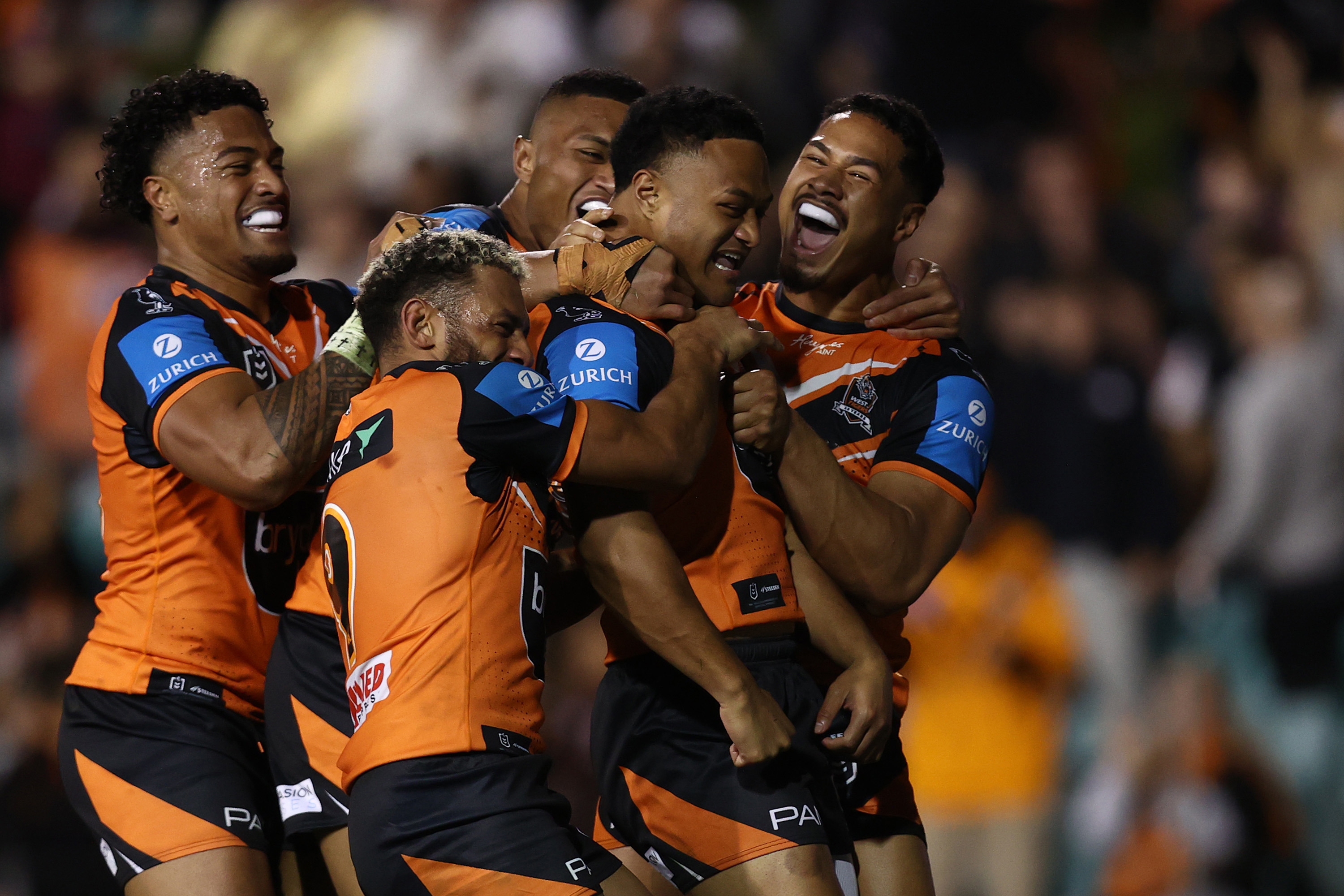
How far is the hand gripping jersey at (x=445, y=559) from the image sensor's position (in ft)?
9.41

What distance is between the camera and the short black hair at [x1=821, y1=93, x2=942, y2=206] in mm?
4145

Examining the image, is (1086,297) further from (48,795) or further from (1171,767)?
(48,795)

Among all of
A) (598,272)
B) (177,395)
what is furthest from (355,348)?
(598,272)

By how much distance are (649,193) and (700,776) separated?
4.67 ft

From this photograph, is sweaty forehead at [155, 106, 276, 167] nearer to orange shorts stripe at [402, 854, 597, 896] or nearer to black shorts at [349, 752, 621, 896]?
black shorts at [349, 752, 621, 896]

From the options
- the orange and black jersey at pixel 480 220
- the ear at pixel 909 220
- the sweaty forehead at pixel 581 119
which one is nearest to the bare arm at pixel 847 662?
the ear at pixel 909 220

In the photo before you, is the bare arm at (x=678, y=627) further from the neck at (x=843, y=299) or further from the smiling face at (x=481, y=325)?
the neck at (x=843, y=299)

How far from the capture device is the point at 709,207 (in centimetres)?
347

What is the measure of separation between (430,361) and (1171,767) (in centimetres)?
650

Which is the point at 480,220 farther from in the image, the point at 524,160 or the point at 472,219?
the point at 524,160

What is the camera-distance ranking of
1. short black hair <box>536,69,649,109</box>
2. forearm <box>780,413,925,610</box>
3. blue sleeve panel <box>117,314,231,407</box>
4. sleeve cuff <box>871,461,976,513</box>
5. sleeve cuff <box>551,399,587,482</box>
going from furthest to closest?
short black hair <box>536,69,649,109</box> → sleeve cuff <box>871,461,976,513</box> → blue sleeve panel <box>117,314,231,407</box> → forearm <box>780,413,925,610</box> → sleeve cuff <box>551,399,587,482</box>

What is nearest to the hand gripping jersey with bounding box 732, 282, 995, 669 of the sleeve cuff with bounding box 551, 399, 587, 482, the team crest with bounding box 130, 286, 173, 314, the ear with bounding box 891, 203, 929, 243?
the ear with bounding box 891, 203, 929, 243

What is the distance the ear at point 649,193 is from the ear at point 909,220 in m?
0.91

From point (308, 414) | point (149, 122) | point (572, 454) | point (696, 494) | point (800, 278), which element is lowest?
point (696, 494)
